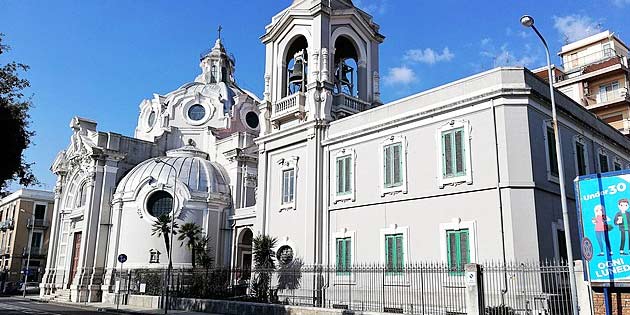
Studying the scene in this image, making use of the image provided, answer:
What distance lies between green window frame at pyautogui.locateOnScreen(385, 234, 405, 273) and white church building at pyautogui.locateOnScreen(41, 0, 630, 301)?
0.06 metres

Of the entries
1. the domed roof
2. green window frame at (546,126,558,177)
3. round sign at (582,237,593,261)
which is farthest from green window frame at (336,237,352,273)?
the domed roof

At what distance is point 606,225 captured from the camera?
13.0 meters

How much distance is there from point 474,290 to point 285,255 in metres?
11.8

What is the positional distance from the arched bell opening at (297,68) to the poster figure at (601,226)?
689 inches

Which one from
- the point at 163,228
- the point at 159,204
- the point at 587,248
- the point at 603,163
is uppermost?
the point at 603,163

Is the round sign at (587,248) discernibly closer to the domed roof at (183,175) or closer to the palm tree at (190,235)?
the palm tree at (190,235)

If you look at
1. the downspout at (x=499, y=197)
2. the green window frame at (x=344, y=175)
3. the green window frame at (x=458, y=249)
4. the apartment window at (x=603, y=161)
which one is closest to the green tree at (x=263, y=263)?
the green window frame at (x=344, y=175)

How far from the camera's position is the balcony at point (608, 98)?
36.2 metres

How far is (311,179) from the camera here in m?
24.6

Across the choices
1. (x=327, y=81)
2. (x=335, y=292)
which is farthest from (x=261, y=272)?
(x=327, y=81)

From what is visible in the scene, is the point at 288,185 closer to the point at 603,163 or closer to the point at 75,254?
the point at 603,163

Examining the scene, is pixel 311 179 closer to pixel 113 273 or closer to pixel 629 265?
pixel 629 265

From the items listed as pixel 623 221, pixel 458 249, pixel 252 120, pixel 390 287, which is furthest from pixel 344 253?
pixel 252 120

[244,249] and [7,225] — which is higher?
[7,225]
